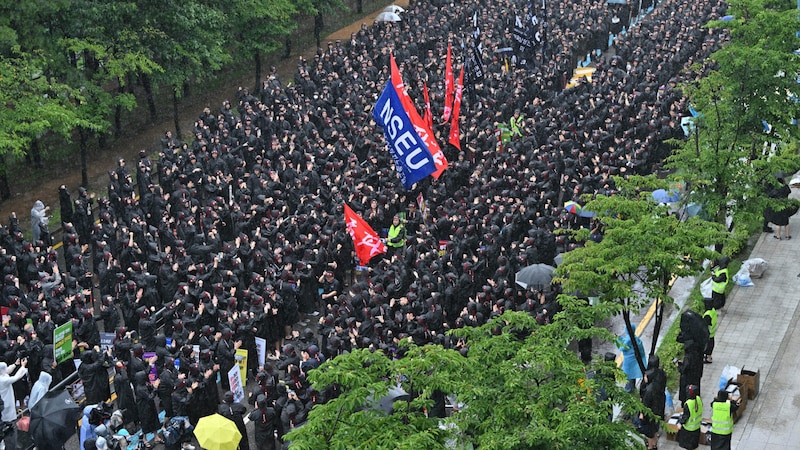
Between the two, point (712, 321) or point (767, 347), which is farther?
point (767, 347)

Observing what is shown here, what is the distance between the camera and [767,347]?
80.1 ft

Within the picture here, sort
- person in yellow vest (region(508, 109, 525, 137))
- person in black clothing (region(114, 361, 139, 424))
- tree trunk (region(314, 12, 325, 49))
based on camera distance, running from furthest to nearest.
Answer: tree trunk (region(314, 12, 325, 49))
person in yellow vest (region(508, 109, 525, 137))
person in black clothing (region(114, 361, 139, 424))

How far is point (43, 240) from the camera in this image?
103 feet

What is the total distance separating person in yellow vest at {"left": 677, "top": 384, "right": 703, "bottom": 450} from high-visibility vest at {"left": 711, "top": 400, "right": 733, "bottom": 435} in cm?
51

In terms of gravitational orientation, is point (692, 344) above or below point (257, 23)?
below

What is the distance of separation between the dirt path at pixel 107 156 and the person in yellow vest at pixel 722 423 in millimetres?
22116

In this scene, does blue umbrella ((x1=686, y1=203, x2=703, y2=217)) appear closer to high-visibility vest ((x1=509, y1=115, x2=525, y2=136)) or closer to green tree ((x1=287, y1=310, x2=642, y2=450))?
high-visibility vest ((x1=509, y1=115, x2=525, y2=136))

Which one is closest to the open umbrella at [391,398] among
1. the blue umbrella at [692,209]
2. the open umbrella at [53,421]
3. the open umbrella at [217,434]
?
the open umbrella at [217,434]

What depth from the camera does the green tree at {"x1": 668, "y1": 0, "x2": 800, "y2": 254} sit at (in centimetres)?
2572

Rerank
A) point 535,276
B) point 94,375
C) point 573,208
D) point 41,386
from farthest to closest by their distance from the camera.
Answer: point 573,208
point 535,276
point 94,375
point 41,386

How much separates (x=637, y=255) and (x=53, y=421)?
10538 mm

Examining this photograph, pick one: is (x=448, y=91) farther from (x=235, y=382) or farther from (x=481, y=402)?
(x=481, y=402)

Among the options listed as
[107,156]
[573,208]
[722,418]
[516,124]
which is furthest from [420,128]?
[107,156]

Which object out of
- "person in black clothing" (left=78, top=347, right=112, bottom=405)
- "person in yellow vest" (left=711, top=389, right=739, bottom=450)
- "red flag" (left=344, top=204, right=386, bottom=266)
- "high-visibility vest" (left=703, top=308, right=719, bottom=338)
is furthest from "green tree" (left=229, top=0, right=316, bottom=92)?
"person in yellow vest" (left=711, top=389, right=739, bottom=450)
